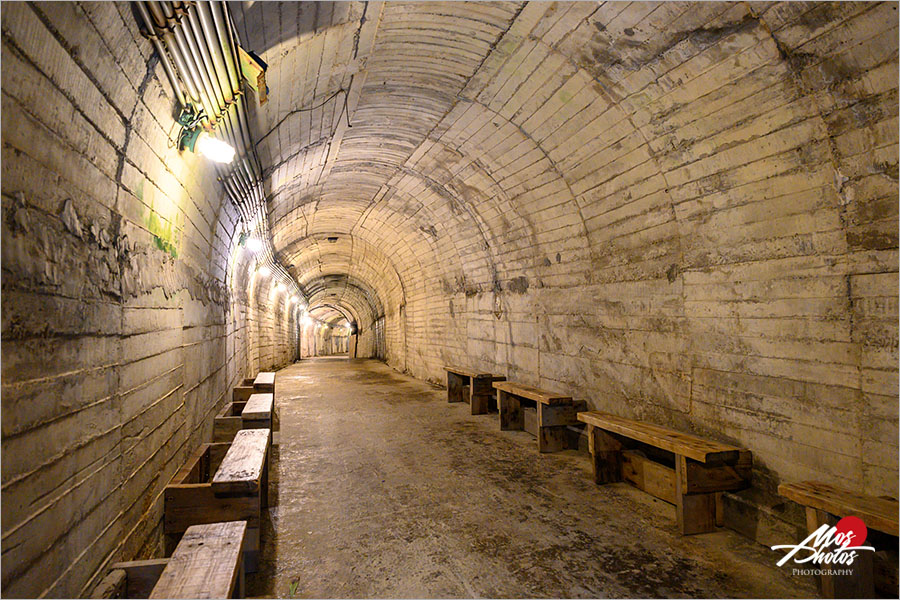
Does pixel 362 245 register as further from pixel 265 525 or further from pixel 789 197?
pixel 789 197

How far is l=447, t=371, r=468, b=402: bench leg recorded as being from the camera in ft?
33.2

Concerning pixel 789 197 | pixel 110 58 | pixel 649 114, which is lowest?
pixel 789 197

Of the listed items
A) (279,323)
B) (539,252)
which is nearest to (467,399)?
(539,252)

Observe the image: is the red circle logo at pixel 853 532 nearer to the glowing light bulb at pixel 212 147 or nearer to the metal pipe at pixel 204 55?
the metal pipe at pixel 204 55

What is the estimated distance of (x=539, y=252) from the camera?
734 centimetres

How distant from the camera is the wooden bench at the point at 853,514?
2799mm

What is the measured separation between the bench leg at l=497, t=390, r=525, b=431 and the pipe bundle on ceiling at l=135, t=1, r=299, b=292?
5199 mm

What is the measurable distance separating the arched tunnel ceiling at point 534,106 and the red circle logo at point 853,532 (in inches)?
90.7

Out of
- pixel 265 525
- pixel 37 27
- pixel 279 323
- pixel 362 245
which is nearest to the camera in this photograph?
pixel 37 27

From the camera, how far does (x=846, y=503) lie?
2949 mm

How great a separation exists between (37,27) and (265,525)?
3.80 m

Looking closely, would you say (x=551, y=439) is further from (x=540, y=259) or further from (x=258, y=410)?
(x=258, y=410)

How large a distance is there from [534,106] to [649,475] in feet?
13.6

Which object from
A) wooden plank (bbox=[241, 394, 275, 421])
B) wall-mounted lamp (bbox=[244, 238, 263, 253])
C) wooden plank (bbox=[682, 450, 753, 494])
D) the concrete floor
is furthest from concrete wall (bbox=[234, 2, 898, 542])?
wooden plank (bbox=[241, 394, 275, 421])
